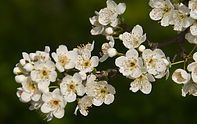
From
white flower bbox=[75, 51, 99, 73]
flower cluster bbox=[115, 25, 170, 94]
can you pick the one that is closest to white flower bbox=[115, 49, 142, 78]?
flower cluster bbox=[115, 25, 170, 94]

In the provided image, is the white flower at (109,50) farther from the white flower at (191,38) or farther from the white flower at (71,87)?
the white flower at (191,38)

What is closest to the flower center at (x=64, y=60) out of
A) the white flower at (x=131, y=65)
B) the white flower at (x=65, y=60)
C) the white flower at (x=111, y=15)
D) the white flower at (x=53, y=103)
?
the white flower at (x=65, y=60)

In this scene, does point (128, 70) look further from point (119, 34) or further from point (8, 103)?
point (8, 103)

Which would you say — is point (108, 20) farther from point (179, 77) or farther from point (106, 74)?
point (179, 77)

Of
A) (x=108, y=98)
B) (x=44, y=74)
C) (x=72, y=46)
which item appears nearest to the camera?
(x=44, y=74)

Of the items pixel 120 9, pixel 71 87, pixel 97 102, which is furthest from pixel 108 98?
pixel 120 9

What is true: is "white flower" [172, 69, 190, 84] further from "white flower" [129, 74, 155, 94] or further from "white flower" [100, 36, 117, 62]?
"white flower" [100, 36, 117, 62]

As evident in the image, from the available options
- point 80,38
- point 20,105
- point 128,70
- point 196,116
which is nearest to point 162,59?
point 128,70
